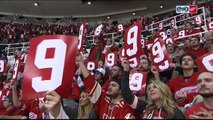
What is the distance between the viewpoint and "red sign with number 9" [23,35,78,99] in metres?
2.37

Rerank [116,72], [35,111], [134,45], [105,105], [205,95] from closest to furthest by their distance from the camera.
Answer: [205,95] < [105,105] < [116,72] < [134,45] < [35,111]

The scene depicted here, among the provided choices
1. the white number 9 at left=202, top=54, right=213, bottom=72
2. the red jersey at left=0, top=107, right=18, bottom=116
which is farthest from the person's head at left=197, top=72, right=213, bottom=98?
the red jersey at left=0, top=107, right=18, bottom=116

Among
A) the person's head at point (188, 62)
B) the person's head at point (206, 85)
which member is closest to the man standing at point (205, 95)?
the person's head at point (206, 85)

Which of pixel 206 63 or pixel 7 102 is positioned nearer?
pixel 206 63

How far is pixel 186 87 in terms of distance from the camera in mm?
3816

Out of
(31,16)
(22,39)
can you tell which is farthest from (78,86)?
(31,16)

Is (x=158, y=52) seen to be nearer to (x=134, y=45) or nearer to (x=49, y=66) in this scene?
(x=134, y=45)

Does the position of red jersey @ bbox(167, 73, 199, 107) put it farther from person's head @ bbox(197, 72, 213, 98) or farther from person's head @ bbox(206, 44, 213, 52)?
person's head @ bbox(206, 44, 213, 52)

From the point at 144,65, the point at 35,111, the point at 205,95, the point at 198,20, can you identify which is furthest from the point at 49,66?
the point at 198,20

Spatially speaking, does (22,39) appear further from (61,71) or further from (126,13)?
(61,71)

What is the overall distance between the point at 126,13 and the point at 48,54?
2448 centimetres

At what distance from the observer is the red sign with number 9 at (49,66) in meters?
2.37

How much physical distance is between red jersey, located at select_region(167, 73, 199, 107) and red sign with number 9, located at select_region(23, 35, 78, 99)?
1784 mm

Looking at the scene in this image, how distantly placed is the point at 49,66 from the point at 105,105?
1439 mm
